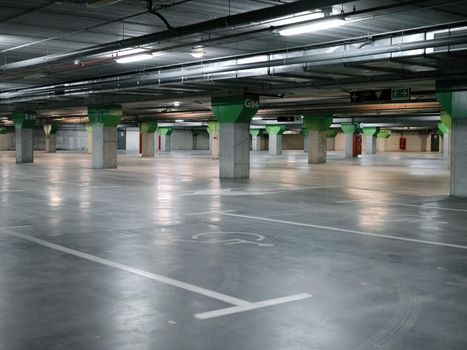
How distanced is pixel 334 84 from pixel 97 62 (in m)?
8.78

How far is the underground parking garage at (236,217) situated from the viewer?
5.78 m

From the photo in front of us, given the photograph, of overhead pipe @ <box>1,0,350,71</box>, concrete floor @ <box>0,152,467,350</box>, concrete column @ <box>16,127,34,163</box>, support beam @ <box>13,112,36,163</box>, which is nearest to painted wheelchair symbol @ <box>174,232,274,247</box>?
concrete floor @ <box>0,152,467,350</box>

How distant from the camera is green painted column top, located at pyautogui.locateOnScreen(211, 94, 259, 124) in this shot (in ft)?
88.5

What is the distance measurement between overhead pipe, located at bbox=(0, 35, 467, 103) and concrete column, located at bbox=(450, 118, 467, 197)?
5.05 metres

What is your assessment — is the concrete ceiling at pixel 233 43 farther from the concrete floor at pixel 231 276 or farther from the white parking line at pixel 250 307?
the white parking line at pixel 250 307

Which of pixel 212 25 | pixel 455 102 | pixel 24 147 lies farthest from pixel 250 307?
pixel 24 147

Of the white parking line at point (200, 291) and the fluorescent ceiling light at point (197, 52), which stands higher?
the fluorescent ceiling light at point (197, 52)

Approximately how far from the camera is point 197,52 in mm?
20219

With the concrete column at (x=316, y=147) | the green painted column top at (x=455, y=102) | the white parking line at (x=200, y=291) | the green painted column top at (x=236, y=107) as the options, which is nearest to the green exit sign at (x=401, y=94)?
the green painted column top at (x=455, y=102)

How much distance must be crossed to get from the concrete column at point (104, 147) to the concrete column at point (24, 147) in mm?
9538

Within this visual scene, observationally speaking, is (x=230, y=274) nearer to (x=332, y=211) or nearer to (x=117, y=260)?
(x=117, y=260)

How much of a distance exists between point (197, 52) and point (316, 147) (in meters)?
28.1

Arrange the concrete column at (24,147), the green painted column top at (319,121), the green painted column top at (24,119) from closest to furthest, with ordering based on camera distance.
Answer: the concrete column at (24,147) < the green painted column top at (24,119) < the green painted column top at (319,121)

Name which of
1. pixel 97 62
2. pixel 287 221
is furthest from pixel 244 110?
pixel 287 221
